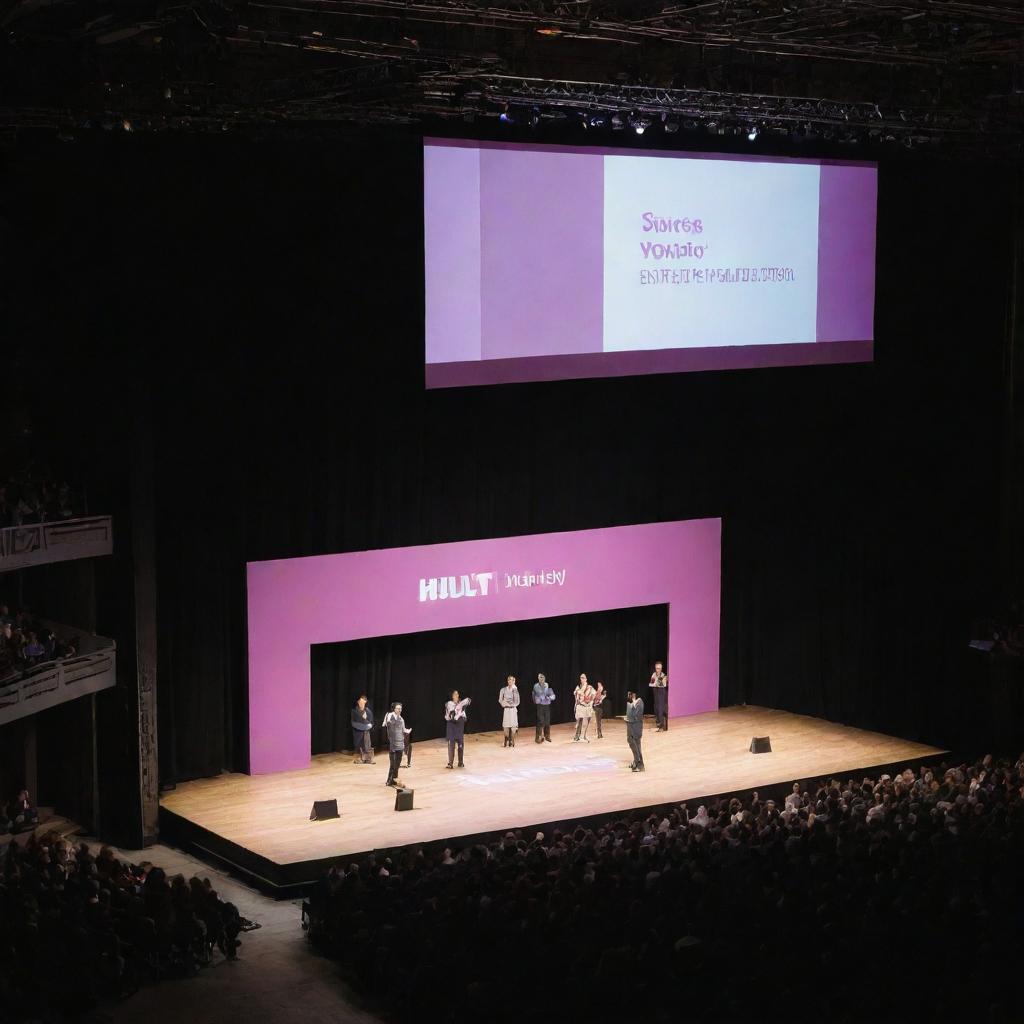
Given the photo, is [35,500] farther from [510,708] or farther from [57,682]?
[510,708]

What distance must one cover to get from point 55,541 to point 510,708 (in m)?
6.36

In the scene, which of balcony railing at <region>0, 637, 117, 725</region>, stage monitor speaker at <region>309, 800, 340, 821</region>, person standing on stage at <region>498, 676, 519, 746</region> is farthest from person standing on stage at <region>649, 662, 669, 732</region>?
balcony railing at <region>0, 637, 117, 725</region>

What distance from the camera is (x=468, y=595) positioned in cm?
2148

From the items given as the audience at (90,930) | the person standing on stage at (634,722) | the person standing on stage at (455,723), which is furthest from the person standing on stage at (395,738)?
the audience at (90,930)

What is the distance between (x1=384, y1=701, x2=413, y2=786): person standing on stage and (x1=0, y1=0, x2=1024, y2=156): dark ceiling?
6690 mm

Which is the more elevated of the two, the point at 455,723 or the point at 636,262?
the point at 636,262

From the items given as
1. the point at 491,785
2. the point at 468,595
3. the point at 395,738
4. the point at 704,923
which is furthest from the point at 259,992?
the point at 468,595

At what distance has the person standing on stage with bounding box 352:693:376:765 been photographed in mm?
20703

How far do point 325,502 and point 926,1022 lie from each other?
1129 cm

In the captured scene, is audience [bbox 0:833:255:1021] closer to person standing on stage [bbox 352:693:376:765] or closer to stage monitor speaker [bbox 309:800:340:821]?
stage monitor speaker [bbox 309:800:340:821]

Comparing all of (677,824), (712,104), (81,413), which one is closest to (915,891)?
(677,824)

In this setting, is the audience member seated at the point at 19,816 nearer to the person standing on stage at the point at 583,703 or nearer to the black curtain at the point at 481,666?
the black curtain at the point at 481,666

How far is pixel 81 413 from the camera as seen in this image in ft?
61.8

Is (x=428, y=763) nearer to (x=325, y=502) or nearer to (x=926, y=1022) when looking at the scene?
(x=325, y=502)
